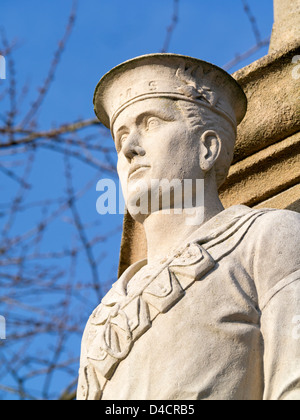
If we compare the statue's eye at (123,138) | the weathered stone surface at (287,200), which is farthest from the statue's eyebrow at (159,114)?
the weathered stone surface at (287,200)

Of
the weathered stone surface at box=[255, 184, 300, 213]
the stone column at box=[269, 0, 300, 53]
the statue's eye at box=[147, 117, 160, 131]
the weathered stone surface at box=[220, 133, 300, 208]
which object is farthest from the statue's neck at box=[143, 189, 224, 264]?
the stone column at box=[269, 0, 300, 53]

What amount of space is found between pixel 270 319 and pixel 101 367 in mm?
693

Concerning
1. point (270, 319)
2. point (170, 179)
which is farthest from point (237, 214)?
point (270, 319)

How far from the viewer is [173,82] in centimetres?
457

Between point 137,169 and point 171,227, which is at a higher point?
point 137,169

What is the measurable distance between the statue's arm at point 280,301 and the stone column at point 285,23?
1.76 m

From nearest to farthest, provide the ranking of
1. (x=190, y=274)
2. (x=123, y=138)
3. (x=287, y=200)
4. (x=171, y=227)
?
1. (x=190, y=274)
2. (x=171, y=227)
3. (x=123, y=138)
4. (x=287, y=200)

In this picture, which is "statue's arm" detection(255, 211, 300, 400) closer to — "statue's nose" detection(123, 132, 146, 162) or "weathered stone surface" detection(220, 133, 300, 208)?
"statue's nose" detection(123, 132, 146, 162)

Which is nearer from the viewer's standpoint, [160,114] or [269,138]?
[160,114]

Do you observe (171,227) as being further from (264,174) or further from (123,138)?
(264,174)

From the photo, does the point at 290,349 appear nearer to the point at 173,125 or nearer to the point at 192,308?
the point at 192,308

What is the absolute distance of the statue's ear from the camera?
14.7 feet

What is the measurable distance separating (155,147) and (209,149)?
0.25 m

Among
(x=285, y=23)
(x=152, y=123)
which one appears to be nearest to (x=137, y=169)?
(x=152, y=123)
